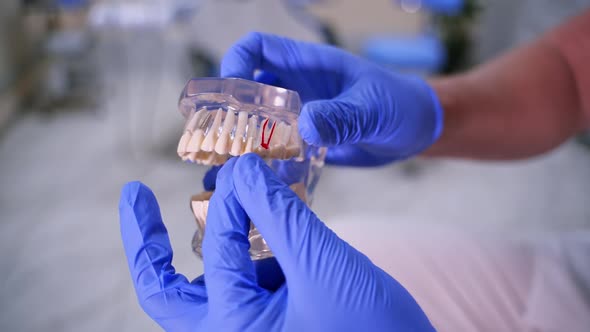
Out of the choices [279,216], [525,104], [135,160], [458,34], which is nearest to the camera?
[279,216]

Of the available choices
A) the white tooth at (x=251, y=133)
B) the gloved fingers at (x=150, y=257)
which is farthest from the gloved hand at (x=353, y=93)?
the gloved fingers at (x=150, y=257)

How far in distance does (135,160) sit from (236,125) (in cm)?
171

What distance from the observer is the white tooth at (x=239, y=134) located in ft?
1.71

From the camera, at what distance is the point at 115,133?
8.04 ft

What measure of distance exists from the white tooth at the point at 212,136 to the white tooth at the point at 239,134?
0.02 m

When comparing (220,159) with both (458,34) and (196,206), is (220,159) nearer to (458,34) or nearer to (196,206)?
(196,206)

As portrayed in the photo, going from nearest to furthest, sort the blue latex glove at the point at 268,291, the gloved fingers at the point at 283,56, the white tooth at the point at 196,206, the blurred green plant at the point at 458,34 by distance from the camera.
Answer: the blue latex glove at the point at 268,291
the white tooth at the point at 196,206
the gloved fingers at the point at 283,56
the blurred green plant at the point at 458,34

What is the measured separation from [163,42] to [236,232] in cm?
295

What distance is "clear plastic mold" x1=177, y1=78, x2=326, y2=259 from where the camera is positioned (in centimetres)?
52

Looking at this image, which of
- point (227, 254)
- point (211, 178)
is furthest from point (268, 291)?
point (211, 178)

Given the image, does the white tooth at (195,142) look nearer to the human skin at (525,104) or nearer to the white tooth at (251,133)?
the white tooth at (251,133)

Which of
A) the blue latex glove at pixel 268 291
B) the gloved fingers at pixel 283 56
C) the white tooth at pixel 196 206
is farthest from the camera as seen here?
the gloved fingers at pixel 283 56

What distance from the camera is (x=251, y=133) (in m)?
0.55

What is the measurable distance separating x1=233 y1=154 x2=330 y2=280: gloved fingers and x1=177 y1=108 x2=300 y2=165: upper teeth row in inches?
1.1
